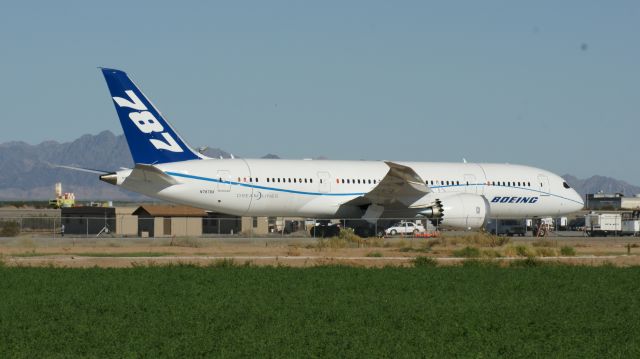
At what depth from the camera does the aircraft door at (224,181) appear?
1838 inches

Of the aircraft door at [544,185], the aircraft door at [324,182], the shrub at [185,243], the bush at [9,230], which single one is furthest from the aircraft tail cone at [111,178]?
the aircraft door at [544,185]

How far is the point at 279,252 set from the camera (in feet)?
138

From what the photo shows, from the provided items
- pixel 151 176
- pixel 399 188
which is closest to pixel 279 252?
pixel 151 176

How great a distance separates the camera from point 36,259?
36438mm

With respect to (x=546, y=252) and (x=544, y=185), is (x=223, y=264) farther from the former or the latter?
(x=544, y=185)

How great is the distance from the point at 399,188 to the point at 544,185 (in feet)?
31.9

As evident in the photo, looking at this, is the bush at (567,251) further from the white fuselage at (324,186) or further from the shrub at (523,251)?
the white fuselage at (324,186)

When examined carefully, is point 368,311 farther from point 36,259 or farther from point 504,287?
point 36,259

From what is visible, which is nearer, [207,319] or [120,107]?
[207,319]

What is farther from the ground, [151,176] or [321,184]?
[151,176]

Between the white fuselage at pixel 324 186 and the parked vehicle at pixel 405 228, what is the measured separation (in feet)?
35.5

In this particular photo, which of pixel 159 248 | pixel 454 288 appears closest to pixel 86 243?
pixel 159 248

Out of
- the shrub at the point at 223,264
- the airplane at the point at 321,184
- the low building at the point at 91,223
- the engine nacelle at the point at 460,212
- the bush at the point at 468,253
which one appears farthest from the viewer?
the low building at the point at 91,223

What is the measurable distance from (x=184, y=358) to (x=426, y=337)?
15.0 ft
